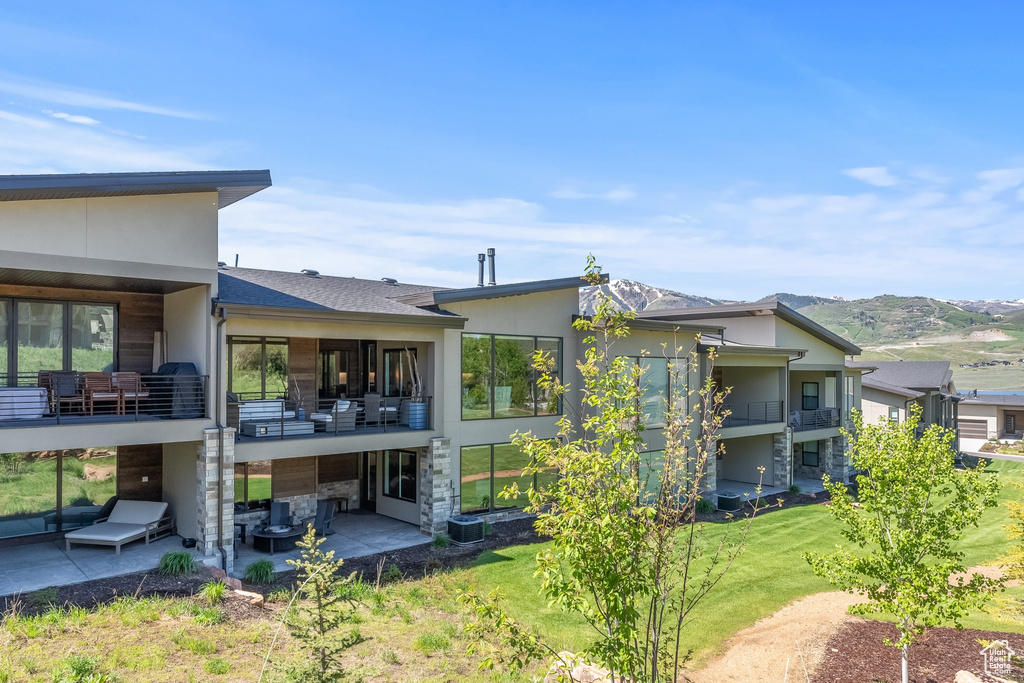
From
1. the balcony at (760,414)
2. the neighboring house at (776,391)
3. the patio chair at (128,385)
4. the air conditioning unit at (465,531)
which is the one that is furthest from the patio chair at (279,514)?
the balcony at (760,414)

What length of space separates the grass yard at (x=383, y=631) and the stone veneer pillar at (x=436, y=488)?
68.5 inches

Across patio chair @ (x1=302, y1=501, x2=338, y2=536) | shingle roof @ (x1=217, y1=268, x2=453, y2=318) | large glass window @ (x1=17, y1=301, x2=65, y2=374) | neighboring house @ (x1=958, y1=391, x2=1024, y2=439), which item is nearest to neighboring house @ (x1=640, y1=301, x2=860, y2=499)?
shingle roof @ (x1=217, y1=268, x2=453, y2=318)

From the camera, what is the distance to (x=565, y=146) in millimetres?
23516

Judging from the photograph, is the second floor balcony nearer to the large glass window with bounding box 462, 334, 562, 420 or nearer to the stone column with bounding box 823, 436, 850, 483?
the large glass window with bounding box 462, 334, 562, 420

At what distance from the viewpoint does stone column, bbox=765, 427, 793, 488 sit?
2431 centimetres

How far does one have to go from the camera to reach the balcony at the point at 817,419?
26.8 metres

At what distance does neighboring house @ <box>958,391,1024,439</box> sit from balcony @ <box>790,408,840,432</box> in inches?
885

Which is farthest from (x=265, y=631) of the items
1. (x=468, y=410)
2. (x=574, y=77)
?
(x=574, y=77)

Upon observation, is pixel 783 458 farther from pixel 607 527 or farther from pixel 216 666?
pixel 607 527

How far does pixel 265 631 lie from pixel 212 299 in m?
6.72

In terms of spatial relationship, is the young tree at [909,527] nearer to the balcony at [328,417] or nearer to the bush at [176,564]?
the balcony at [328,417]

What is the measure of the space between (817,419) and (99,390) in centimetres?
2637

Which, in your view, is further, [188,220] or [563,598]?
[188,220]

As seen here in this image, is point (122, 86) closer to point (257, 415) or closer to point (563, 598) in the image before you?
point (257, 415)
